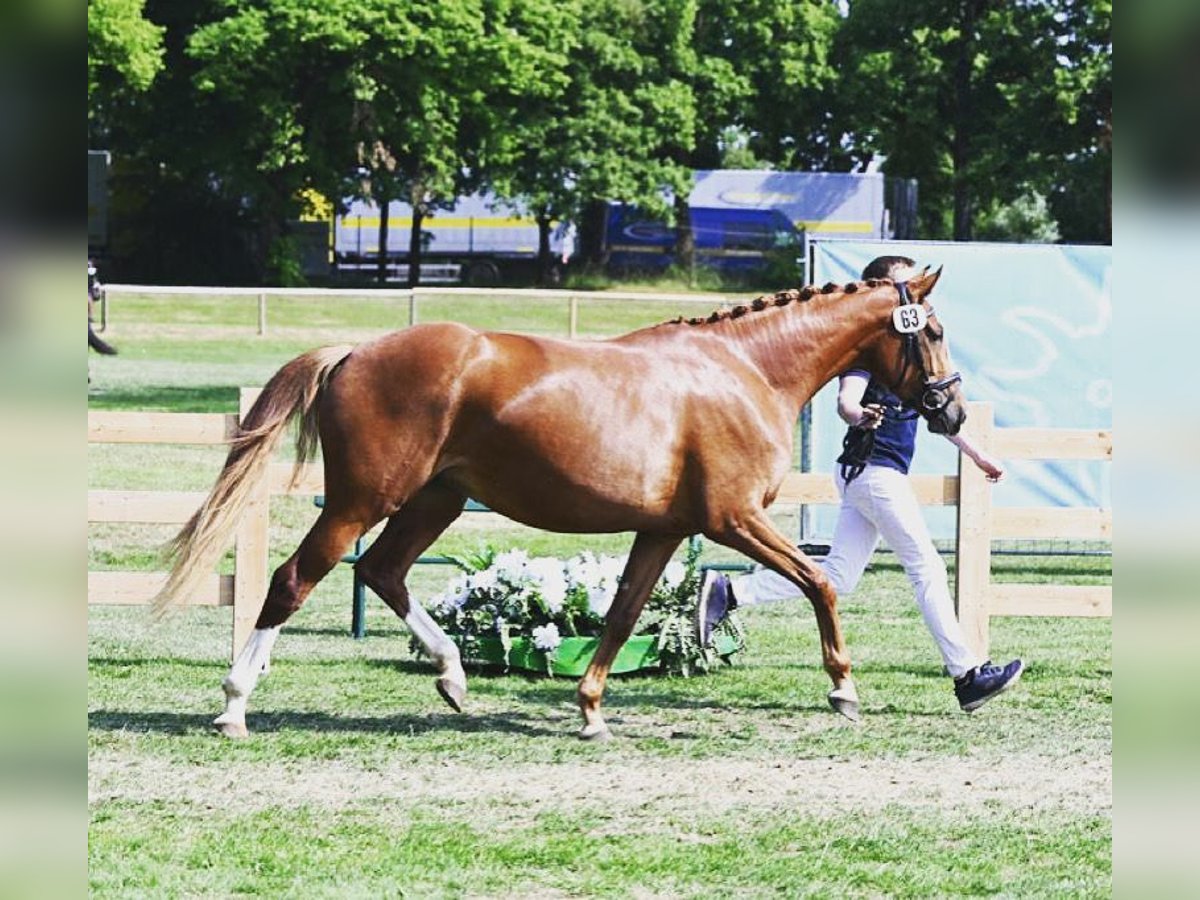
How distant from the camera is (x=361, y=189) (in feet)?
148

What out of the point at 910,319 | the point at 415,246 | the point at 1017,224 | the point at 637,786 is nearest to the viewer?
the point at 637,786

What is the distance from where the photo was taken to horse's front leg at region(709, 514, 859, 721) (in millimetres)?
7285

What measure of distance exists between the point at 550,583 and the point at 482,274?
41495 mm

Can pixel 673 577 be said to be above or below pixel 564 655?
above

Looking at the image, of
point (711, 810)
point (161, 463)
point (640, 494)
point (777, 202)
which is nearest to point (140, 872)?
point (711, 810)

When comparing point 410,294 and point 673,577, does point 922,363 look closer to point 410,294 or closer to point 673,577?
point 673,577

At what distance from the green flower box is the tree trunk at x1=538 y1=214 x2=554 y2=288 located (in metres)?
39.8

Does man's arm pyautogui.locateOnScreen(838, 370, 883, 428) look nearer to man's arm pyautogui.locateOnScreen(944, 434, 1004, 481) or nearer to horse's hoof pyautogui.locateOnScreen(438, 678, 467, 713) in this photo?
man's arm pyautogui.locateOnScreen(944, 434, 1004, 481)

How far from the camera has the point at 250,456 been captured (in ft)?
23.7

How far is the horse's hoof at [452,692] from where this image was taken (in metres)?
7.64

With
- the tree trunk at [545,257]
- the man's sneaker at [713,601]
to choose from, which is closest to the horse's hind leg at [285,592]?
the man's sneaker at [713,601]

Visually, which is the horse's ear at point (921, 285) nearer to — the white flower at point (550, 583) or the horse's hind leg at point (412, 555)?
the horse's hind leg at point (412, 555)

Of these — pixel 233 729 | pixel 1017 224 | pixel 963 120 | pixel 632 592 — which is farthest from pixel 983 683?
pixel 1017 224
